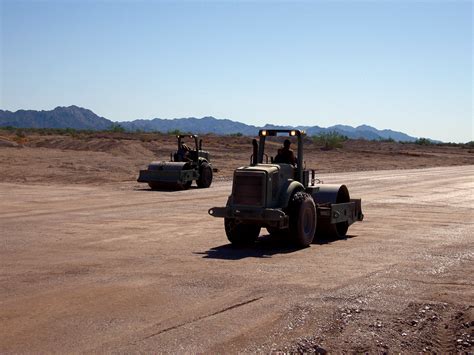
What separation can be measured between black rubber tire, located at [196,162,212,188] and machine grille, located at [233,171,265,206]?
16304 mm

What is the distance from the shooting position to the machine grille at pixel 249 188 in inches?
522

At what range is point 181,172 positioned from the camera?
2856 cm

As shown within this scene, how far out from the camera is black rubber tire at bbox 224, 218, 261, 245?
13977mm

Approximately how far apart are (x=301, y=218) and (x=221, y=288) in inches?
148

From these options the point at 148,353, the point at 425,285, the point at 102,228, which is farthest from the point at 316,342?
the point at 102,228

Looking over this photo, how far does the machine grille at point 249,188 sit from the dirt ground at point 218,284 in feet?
2.92

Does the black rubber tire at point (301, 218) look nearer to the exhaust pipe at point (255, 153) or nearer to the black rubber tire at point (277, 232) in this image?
the black rubber tire at point (277, 232)

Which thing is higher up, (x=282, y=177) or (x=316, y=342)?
(x=282, y=177)

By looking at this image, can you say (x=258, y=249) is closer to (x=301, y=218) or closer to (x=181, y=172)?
(x=301, y=218)

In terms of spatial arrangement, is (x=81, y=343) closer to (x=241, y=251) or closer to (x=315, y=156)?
(x=241, y=251)

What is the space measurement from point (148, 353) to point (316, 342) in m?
1.67

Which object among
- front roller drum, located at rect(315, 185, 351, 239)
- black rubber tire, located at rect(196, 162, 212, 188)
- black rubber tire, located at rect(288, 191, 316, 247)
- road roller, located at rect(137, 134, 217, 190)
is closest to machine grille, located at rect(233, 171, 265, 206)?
black rubber tire, located at rect(288, 191, 316, 247)

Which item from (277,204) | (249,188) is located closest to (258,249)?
(277,204)

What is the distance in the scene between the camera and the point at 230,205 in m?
13.6
